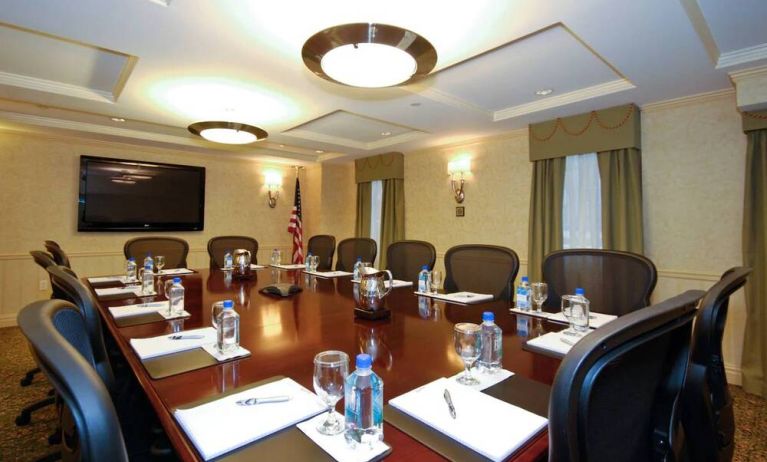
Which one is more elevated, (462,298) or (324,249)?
(324,249)

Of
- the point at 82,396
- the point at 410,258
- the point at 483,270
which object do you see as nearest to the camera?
the point at 82,396

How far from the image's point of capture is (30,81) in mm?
2891

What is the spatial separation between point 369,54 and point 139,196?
4348mm

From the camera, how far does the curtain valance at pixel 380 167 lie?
5266 millimetres

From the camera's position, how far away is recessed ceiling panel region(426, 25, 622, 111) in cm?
Answer: 234

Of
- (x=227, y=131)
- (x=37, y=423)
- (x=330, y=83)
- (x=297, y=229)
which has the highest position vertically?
(x=330, y=83)

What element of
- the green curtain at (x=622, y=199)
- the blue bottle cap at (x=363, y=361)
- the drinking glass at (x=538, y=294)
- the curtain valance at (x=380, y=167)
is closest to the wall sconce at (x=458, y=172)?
the curtain valance at (x=380, y=167)

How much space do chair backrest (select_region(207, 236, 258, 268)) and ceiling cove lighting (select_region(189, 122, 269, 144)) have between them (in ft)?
3.25

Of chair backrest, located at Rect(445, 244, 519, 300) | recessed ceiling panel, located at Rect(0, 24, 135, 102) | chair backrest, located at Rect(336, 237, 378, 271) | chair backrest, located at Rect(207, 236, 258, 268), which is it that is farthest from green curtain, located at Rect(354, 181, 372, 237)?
recessed ceiling panel, located at Rect(0, 24, 135, 102)

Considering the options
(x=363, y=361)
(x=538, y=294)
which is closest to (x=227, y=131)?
(x=538, y=294)

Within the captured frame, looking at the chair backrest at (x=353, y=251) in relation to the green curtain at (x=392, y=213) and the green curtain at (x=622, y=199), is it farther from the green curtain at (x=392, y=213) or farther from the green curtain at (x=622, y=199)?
the green curtain at (x=622, y=199)

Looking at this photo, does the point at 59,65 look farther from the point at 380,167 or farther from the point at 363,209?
the point at 363,209

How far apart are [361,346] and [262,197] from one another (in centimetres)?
522

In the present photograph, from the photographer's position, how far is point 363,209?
5.84 meters
